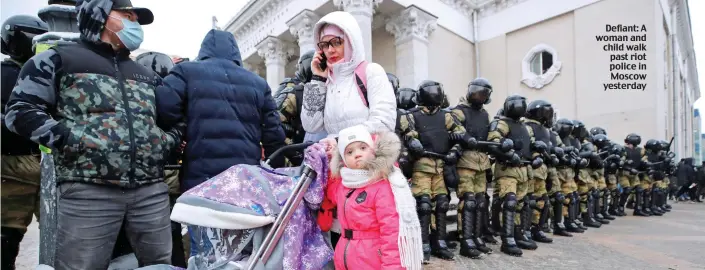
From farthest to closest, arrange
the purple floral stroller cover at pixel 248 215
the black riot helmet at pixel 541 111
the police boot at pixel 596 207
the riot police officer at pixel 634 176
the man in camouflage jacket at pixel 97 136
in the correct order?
the riot police officer at pixel 634 176
the police boot at pixel 596 207
the black riot helmet at pixel 541 111
the man in camouflage jacket at pixel 97 136
the purple floral stroller cover at pixel 248 215

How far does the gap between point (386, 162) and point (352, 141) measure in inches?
8.7

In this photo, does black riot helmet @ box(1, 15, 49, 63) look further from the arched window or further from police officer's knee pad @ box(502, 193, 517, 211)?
the arched window

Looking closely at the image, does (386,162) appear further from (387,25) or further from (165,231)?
(387,25)

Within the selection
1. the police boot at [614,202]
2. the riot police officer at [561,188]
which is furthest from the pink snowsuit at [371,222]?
the police boot at [614,202]

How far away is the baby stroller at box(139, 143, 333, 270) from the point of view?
179cm

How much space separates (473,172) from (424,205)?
3.11ft

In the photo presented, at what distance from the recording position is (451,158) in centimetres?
445

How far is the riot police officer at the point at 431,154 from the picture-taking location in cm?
436

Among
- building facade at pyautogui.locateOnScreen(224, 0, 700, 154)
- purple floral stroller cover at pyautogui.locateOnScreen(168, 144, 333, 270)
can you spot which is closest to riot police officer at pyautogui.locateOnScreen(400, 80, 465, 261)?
purple floral stroller cover at pyautogui.locateOnScreen(168, 144, 333, 270)

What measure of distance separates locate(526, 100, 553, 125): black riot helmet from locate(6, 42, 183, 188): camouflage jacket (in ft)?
17.9

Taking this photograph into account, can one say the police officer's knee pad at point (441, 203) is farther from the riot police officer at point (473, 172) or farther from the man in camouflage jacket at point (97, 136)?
the man in camouflage jacket at point (97, 136)

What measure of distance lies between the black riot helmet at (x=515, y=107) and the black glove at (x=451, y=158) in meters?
1.39

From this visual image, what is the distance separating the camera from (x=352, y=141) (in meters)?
2.18

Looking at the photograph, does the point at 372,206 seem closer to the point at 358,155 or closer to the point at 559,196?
the point at 358,155
